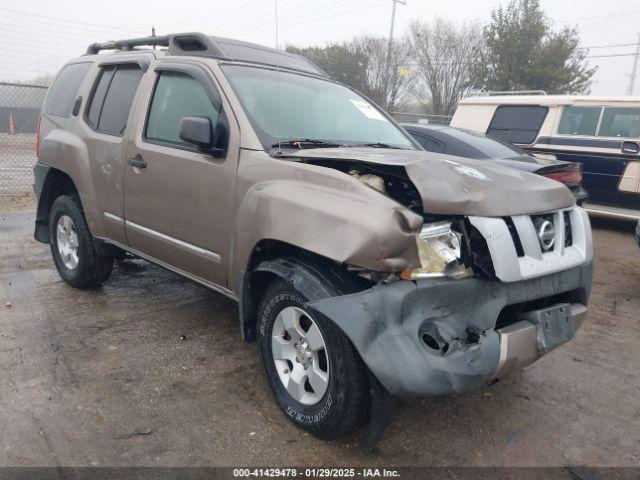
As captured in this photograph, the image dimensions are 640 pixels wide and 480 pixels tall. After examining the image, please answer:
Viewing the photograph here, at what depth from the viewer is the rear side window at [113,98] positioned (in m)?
4.13

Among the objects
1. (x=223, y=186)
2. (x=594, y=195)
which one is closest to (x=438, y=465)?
(x=223, y=186)

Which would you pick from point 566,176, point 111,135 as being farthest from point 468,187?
point 566,176

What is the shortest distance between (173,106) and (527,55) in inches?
880

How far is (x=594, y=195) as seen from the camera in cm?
844

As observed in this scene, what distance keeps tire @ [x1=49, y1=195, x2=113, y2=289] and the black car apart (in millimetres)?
3997

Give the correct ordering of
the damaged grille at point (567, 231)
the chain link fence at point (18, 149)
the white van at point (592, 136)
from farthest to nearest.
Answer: the chain link fence at point (18, 149) < the white van at point (592, 136) < the damaged grille at point (567, 231)

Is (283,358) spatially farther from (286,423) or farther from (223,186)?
(223,186)

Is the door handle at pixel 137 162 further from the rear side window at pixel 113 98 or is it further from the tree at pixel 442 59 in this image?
the tree at pixel 442 59

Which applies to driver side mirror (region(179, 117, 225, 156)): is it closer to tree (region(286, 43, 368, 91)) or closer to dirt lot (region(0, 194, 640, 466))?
dirt lot (region(0, 194, 640, 466))

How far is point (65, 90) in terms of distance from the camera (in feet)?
Answer: 16.1

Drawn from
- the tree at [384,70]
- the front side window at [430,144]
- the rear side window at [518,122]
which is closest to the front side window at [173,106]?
the front side window at [430,144]

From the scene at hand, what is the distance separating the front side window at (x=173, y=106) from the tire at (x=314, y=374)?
1378 millimetres

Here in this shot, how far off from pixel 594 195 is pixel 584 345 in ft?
16.9

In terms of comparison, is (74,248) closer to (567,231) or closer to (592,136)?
(567,231)
